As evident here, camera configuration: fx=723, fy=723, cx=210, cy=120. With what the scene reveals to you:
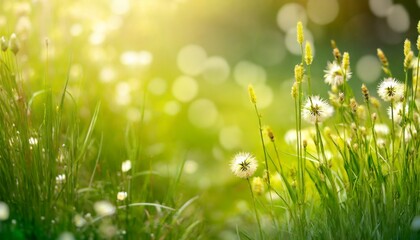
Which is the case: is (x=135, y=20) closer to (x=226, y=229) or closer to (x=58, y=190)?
(x=226, y=229)

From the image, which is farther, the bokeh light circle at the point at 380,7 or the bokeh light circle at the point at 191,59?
the bokeh light circle at the point at 380,7

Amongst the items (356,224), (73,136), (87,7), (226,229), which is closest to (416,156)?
(356,224)

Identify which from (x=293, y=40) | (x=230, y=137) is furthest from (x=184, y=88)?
(x=293, y=40)

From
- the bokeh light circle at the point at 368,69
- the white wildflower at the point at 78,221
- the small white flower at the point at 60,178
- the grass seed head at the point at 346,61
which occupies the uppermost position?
the bokeh light circle at the point at 368,69

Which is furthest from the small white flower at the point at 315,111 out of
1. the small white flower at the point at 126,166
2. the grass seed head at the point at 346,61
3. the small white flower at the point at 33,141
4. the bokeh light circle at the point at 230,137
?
the bokeh light circle at the point at 230,137

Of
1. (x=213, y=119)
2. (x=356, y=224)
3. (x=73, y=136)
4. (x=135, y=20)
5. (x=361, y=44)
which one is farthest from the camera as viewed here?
(x=361, y=44)

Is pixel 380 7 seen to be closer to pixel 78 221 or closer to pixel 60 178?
pixel 60 178

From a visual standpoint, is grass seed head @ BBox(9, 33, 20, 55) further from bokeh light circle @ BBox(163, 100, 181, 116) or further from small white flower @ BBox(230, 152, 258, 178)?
bokeh light circle @ BBox(163, 100, 181, 116)

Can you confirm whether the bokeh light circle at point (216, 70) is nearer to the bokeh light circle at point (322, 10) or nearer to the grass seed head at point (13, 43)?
the bokeh light circle at point (322, 10)
